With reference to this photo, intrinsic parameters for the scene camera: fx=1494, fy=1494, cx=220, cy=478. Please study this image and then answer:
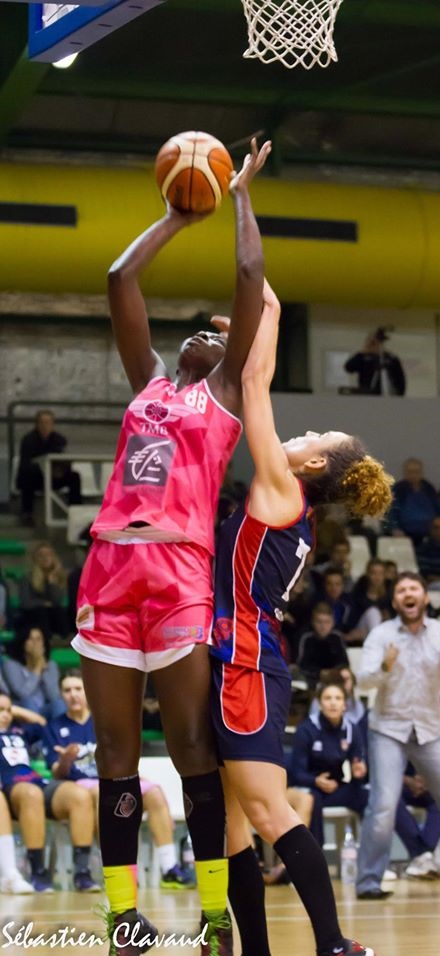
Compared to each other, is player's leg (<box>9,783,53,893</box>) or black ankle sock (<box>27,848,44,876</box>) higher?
player's leg (<box>9,783,53,893</box>)

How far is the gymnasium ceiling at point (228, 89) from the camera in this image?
46.4 feet

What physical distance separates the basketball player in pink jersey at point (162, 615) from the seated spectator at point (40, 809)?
16.0 ft

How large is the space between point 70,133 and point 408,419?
5543 mm

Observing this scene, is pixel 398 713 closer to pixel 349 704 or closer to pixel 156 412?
pixel 349 704

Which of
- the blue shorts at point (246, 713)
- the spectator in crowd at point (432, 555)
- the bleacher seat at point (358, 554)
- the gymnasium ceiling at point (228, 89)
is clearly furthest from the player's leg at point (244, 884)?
the spectator in crowd at point (432, 555)

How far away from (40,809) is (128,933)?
17.0 feet

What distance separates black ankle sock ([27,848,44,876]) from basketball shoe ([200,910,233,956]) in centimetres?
510

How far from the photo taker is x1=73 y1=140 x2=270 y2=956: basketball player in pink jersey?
515 centimetres

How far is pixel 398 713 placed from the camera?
9.46m

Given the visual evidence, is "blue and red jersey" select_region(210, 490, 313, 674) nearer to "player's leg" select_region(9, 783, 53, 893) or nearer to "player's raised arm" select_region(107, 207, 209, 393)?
"player's raised arm" select_region(107, 207, 209, 393)

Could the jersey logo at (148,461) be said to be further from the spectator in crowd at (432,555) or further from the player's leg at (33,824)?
the spectator in crowd at (432,555)

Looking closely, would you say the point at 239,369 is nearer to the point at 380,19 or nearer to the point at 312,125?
the point at 380,19

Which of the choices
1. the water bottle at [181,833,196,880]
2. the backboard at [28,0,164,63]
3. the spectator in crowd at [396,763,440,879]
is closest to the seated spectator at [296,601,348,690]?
the spectator in crowd at [396,763,440,879]
